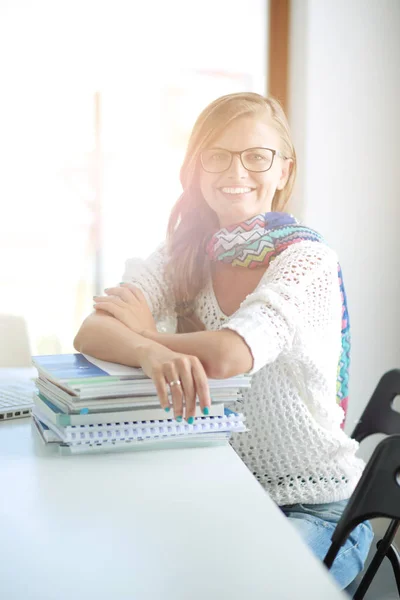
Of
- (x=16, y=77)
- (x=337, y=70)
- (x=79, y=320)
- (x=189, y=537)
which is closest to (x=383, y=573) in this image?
(x=189, y=537)

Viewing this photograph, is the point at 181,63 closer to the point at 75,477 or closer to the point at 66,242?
the point at 66,242

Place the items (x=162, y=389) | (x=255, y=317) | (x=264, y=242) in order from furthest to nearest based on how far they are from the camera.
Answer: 1. (x=264, y=242)
2. (x=255, y=317)
3. (x=162, y=389)

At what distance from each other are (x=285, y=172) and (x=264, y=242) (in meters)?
0.23

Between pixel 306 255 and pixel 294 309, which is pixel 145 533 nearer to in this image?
pixel 294 309

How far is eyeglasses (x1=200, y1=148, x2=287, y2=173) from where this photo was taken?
1.19 meters

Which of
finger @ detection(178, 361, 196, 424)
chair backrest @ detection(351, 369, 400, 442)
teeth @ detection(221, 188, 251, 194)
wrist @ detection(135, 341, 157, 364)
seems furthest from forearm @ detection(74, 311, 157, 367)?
chair backrest @ detection(351, 369, 400, 442)

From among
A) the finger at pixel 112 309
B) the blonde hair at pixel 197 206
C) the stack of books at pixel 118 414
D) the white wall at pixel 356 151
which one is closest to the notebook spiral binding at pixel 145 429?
the stack of books at pixel 118 414

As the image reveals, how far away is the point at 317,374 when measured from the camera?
104 centimetres

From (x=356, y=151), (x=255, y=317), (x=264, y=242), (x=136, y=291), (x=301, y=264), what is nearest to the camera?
(x=255, y=317)

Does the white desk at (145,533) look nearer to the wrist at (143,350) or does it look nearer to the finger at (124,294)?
the wrist at (143,350)

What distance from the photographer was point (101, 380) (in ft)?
2.50

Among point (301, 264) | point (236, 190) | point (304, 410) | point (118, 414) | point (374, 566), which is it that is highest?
point (236, 190)

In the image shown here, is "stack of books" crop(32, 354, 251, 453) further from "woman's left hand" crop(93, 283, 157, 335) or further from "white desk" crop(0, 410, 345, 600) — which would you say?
"woman's left hand" crop(93, 283, 157, 335)

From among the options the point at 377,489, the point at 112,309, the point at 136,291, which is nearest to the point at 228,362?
the point at 377,489
